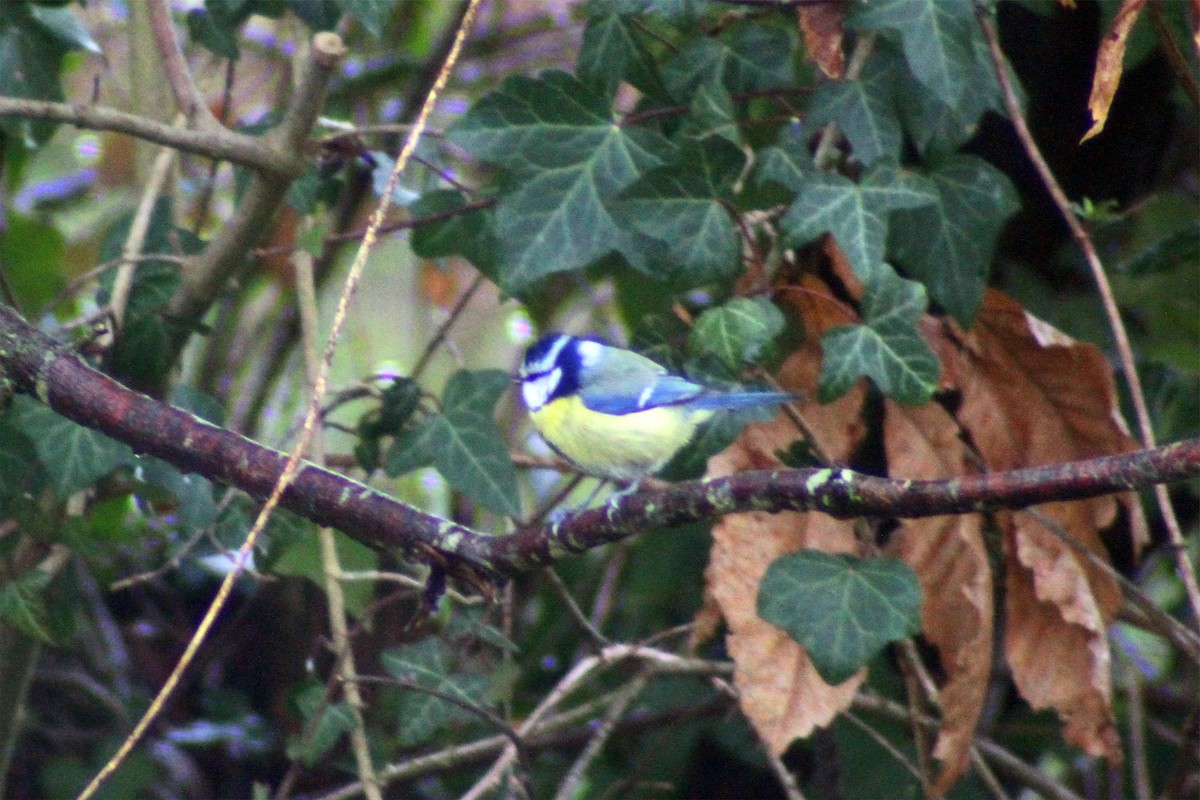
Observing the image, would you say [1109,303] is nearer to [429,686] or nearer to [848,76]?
[848,76]

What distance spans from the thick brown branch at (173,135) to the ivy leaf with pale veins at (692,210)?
0.49m

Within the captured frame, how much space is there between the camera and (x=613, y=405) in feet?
6.63

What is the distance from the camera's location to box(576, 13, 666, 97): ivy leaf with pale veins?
6.12ft

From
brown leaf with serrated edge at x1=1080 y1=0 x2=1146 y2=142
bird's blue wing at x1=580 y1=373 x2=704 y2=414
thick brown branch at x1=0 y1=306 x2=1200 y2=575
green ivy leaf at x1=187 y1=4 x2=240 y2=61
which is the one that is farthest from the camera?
green ivy leaf at x1=187 y1=4 x2=240 y2=61

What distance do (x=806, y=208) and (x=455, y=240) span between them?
61cm

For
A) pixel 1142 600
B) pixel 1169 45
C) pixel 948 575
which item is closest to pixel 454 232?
pixel 948 575

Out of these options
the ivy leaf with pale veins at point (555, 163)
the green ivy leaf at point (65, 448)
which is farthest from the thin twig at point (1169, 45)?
the green ivy leaf at point (65, 448)

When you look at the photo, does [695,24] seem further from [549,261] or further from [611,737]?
[611,737]

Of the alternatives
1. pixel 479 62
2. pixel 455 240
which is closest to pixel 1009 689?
pixel 455 240

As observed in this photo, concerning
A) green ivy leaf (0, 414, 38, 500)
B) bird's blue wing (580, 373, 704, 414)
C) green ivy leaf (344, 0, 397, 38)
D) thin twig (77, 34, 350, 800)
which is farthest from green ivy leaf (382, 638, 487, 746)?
green ivy leaf (344, 0, 397, 38)

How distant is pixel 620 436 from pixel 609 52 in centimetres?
59

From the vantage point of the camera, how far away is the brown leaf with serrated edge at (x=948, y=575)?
73.0 inches

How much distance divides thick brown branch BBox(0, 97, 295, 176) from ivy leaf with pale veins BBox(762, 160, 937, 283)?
719mm

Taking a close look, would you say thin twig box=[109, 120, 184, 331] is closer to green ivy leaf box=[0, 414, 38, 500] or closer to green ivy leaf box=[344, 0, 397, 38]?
green ivy leaf box=[0, 414, 38, 500]
